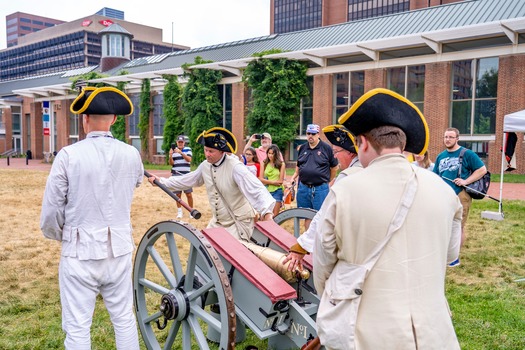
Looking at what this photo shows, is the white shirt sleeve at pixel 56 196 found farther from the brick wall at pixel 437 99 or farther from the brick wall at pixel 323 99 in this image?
the brick wall at pixel 323 99

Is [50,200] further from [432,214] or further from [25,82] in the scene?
[25,82]

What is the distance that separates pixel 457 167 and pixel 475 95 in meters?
17.7

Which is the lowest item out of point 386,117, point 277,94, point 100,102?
point 386,117

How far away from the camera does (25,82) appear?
54.1 meters

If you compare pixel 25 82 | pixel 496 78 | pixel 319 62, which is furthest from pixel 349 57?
pixel 25 82

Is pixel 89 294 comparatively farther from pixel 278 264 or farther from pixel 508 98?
pixel 508 98

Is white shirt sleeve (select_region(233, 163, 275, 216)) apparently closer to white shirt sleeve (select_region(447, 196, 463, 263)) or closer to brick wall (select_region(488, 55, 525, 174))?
white shirt sleeve (select_region(447, 196, 463, 263))

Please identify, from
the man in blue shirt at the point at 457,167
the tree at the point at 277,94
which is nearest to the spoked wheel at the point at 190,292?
the man in blue shirt at the point at 457,167

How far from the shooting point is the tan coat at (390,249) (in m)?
1.73

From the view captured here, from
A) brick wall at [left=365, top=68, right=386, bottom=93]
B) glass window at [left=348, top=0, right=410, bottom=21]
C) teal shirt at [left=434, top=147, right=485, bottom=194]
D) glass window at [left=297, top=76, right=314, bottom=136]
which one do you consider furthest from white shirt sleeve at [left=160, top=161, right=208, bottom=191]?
glass window at [left=348, top=0, right=410, bottom=21]

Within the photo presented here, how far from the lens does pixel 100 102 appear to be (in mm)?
2811

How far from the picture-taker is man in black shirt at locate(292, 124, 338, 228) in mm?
6516

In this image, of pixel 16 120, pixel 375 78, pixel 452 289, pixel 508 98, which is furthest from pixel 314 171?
pixel 16 120

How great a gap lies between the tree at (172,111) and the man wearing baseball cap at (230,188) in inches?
1107
